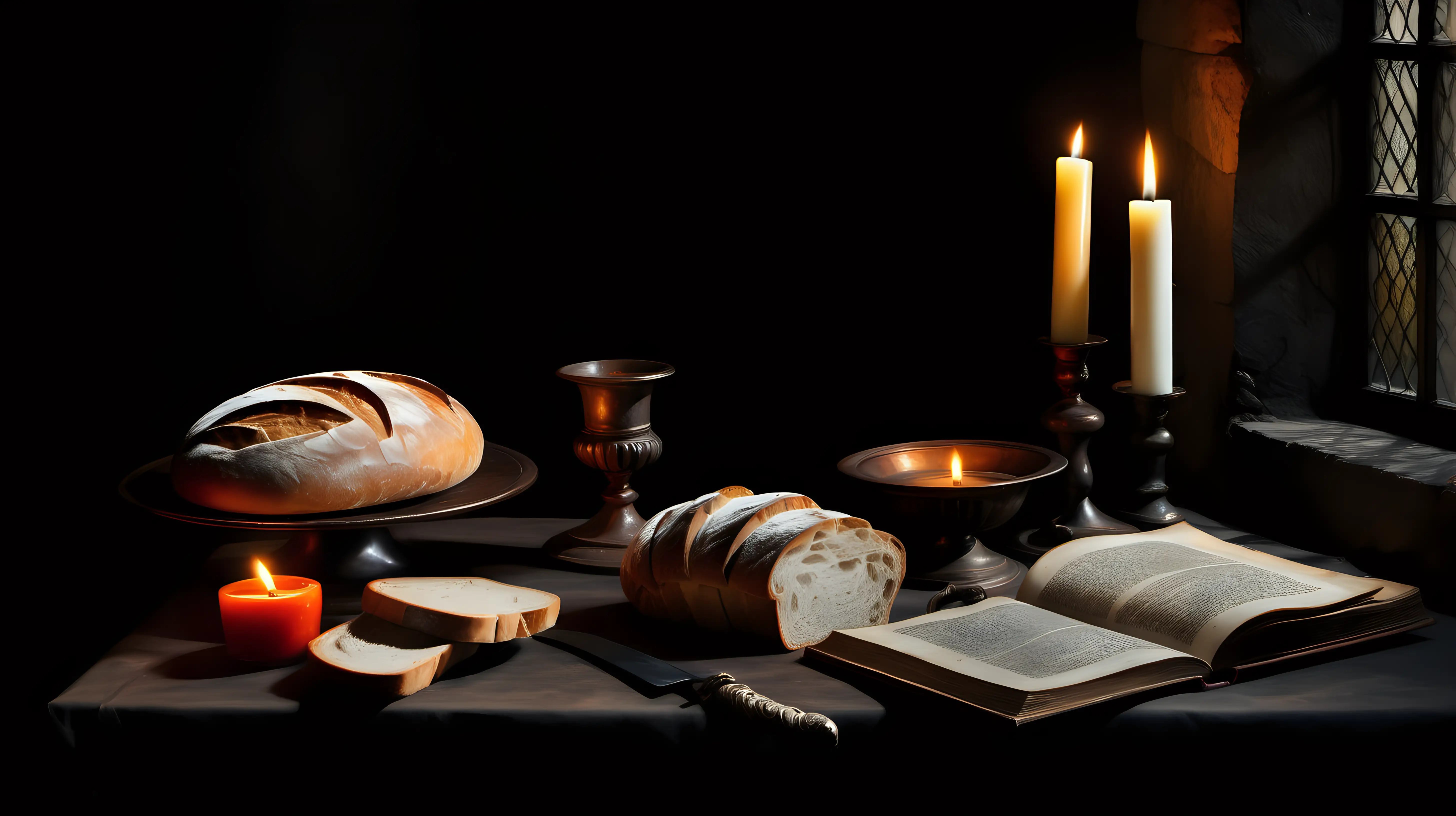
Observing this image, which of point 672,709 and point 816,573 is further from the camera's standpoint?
point 816,573

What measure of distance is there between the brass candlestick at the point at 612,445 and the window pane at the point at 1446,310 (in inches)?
44.5

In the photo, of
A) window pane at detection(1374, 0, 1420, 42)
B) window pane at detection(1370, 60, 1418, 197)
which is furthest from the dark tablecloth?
window pane at detection(1374, 0, 1420, 42)

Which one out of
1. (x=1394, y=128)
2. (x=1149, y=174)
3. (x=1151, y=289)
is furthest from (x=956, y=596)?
(x=1394, y=128)

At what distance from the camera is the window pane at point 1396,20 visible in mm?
1752

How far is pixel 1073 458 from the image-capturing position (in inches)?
71.5

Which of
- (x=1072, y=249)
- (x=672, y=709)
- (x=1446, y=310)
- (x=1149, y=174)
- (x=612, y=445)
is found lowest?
(x=672, y=709)

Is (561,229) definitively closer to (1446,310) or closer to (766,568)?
(766,568)

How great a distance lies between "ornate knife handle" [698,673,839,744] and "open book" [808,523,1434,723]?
123mm

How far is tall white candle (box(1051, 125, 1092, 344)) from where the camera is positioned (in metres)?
1.71

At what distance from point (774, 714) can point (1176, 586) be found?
54cm

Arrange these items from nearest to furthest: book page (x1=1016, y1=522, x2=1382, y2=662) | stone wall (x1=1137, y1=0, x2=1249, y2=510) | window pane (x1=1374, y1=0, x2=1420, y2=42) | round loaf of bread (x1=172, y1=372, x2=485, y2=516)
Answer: book page (x1=1016, y1=522, x2=1382, y2=662), round loaf of bread (x1=172, y1=372, x2=485, y2=516), window pane (x1=1374, y1=0, x2=1420, y2=42), stone wall (x1=1137, y1=0, x2=1249, y2=510)

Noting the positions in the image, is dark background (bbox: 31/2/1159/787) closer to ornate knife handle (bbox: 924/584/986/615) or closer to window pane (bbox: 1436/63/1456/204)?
window pane (bbox: 1436/63/1456/204)

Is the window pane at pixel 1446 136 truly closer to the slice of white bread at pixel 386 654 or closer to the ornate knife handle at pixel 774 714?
the ornate knife handle at pixel 774 714

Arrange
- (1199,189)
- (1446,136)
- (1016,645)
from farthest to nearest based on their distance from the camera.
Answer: (1199,189) < (1446,136) < (1016,645)
